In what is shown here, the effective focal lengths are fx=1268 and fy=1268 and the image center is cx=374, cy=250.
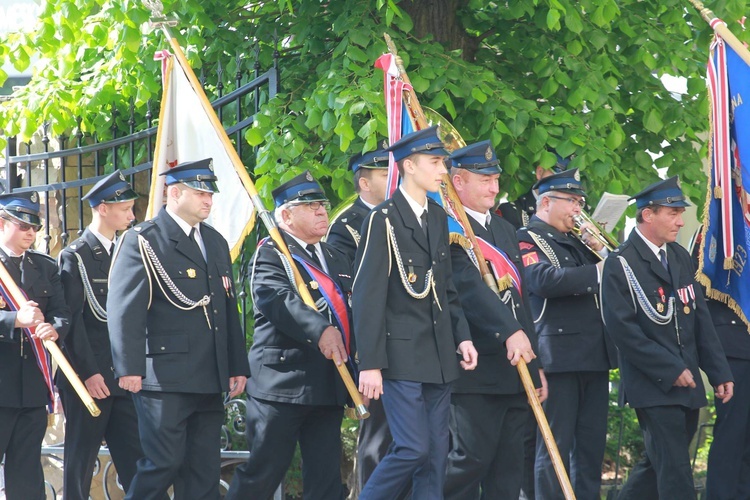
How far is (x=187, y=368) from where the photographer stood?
689cm

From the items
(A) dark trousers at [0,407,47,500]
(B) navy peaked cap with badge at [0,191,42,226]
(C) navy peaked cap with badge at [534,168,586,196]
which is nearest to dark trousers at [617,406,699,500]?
(C) navy peaked cap with badge at [534,168,586,196]

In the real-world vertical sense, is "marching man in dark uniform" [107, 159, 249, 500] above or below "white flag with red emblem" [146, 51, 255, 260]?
below

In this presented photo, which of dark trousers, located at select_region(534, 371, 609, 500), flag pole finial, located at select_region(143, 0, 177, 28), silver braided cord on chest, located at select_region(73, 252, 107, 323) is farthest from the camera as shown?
flag pole finial, located at select_region(143, 0, 177, 28)

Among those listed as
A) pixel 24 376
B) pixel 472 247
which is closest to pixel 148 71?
pixel 24 376

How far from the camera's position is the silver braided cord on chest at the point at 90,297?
7.84m

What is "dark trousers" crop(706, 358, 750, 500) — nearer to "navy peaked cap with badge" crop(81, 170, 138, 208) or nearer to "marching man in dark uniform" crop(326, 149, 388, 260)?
"marching man in dark uniform" crop(326, 149, 388, 260)

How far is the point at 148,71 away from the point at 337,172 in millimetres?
1822

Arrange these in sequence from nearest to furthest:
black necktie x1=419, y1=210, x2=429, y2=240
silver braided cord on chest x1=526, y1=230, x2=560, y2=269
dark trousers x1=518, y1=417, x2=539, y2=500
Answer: black necktie x1=419, y1=210, x2=429, y2=240 < silver braided cord on chest x1=526, y1=230, x2=560, y2=269 < dark trousers x1=518, y1=417, x2=539, y2=500

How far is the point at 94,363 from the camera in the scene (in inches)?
304

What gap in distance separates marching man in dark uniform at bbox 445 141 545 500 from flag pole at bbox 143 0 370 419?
579 mm

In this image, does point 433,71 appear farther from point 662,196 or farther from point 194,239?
point 194,239

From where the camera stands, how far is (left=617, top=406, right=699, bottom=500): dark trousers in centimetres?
735

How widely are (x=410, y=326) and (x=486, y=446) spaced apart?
0.93 meters

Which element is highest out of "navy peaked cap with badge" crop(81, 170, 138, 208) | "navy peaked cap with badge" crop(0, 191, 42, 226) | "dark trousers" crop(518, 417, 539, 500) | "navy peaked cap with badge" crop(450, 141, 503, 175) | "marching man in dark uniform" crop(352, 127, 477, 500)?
"navy peaked cap with badge" crop(450, 141, 503, 175)
